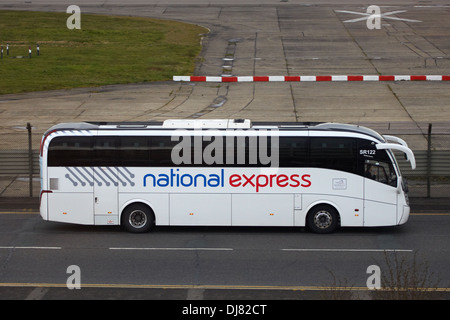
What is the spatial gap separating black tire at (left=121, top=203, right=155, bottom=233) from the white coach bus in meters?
0.03

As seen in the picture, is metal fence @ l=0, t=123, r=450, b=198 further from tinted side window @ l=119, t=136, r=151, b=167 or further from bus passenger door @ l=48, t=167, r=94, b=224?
tinted side window @ l=119, t=136, r=151, b=167

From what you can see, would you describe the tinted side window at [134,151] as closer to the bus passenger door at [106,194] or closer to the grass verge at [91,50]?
the bus passenger door at [106,194]

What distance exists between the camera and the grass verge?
44.2 metres

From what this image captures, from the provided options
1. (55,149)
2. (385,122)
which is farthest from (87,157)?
(385,122)

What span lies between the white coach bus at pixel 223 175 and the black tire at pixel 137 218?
0.09ft

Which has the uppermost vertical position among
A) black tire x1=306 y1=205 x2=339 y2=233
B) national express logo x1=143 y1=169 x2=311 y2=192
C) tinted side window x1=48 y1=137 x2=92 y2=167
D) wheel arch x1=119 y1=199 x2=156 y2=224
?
tinted side window x1=48 y1=137 x2=92 y2=167

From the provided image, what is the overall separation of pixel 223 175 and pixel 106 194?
3241 mm

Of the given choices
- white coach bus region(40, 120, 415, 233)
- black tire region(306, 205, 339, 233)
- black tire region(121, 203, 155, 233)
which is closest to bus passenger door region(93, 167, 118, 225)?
white coach bus region(40, 120, 415, 233)

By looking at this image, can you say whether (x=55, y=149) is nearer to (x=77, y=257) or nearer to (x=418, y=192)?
(x=77, y=257)

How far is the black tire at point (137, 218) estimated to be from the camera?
68.2 ft

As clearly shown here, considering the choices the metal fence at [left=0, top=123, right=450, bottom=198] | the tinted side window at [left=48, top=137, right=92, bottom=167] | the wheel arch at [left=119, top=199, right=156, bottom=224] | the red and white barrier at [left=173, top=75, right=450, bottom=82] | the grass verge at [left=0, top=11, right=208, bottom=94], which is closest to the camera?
the tinted side window at [left=48, top=137, right=92, bottom=167]

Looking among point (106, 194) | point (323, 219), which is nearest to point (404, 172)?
point (323, 219)

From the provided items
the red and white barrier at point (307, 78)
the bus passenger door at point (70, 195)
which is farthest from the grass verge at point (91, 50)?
the bus passenger door at point (70, 195)

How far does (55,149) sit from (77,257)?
3556 mm
